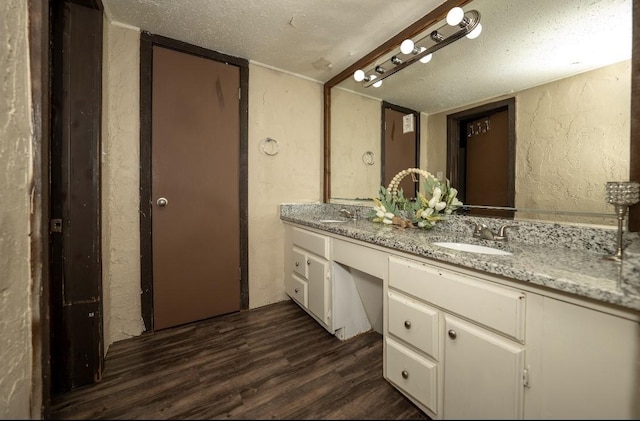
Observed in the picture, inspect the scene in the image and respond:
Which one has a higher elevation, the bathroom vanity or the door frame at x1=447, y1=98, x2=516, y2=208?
the door frame at x1=447, y1=98, x2=516, y2=208

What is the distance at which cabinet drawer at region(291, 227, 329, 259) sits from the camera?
1573 mm

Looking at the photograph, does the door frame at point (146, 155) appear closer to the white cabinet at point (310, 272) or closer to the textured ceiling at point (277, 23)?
the textured ceiling at point (277, 23)

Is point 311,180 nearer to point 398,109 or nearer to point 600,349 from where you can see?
point 398,109

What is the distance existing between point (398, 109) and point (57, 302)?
7.14 feet

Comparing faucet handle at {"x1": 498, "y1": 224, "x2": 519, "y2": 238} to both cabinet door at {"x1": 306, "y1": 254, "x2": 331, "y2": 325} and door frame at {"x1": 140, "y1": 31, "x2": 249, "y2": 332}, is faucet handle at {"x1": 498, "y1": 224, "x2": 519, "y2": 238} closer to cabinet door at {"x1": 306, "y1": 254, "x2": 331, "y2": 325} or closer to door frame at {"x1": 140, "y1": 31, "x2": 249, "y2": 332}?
cabinet door at {"x1": 306, "y1": 254, "x2": 331, "y2": 325}

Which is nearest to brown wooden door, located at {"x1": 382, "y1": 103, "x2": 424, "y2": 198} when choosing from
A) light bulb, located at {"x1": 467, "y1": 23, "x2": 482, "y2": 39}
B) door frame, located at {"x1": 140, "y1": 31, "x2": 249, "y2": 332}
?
light bulb, located at {"x1": 467, "y1": 23, "x2": 482, "y2": 39}

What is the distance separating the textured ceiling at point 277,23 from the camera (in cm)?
138

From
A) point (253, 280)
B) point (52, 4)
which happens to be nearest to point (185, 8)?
point (52, 4)

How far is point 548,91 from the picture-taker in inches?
41.9

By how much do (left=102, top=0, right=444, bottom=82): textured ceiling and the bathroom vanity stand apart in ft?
4.02

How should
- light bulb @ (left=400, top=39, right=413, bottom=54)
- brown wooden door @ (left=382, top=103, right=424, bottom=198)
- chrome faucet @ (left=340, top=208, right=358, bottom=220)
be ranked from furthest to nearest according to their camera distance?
1. chrome faucet @ (left=340, top=208, right=358, bottom=220)
2. brown wooden door @ (left=382, top=103, right=424, bottom=198)
3. light bulb @ (left=400, top=39, right=413, bottom=54)

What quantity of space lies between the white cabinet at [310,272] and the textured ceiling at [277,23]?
130 cm

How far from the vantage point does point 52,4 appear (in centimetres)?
110

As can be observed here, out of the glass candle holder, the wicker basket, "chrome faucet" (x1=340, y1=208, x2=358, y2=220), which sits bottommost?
"chrome faucet" (x1=340, y1=208, x2=358, y2=220)
